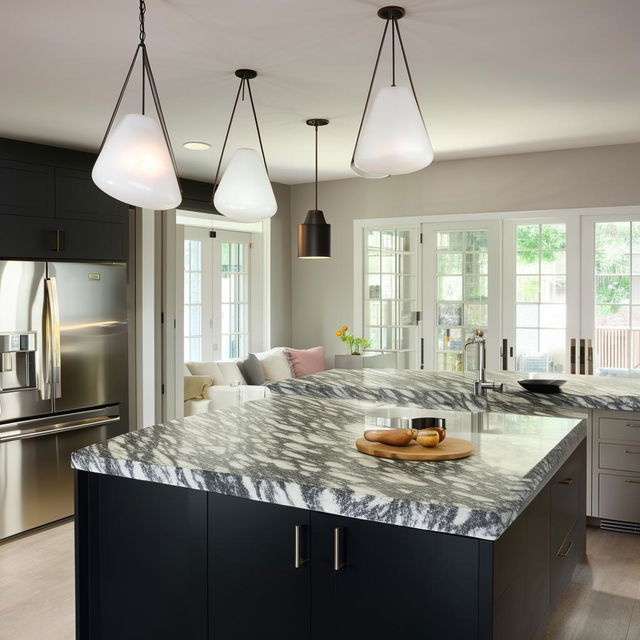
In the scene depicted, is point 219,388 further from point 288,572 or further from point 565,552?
point 288,572

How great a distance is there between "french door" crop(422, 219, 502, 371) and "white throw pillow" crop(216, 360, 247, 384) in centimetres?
163

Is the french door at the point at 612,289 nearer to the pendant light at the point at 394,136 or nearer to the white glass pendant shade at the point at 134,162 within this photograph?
the pendant light at the point at 394,136

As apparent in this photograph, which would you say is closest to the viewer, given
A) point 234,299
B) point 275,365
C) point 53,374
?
point 53,374

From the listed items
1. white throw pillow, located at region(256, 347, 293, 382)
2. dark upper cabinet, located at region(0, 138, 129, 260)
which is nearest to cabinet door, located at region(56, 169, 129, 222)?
dark upper cabinet, located at region(0, 138, 129, 260)

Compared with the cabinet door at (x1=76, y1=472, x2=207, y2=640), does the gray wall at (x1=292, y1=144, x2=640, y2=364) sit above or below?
above

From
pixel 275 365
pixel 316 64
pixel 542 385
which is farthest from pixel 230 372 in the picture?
pixel 316 64

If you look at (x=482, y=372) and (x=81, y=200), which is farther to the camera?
→ (x=81, y=200)

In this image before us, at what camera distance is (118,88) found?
3.44m

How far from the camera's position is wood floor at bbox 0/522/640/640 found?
296 centimetres

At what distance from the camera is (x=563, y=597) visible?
10.6 feet

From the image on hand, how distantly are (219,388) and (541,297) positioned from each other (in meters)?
2.71

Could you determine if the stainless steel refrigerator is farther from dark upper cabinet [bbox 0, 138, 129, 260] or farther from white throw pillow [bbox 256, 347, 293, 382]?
white throw pillow [bbox 256, 347, 293, 382]

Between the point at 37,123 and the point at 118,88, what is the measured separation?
3.05 ft

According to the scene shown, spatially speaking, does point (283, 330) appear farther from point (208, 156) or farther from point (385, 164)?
point (385, 164)
